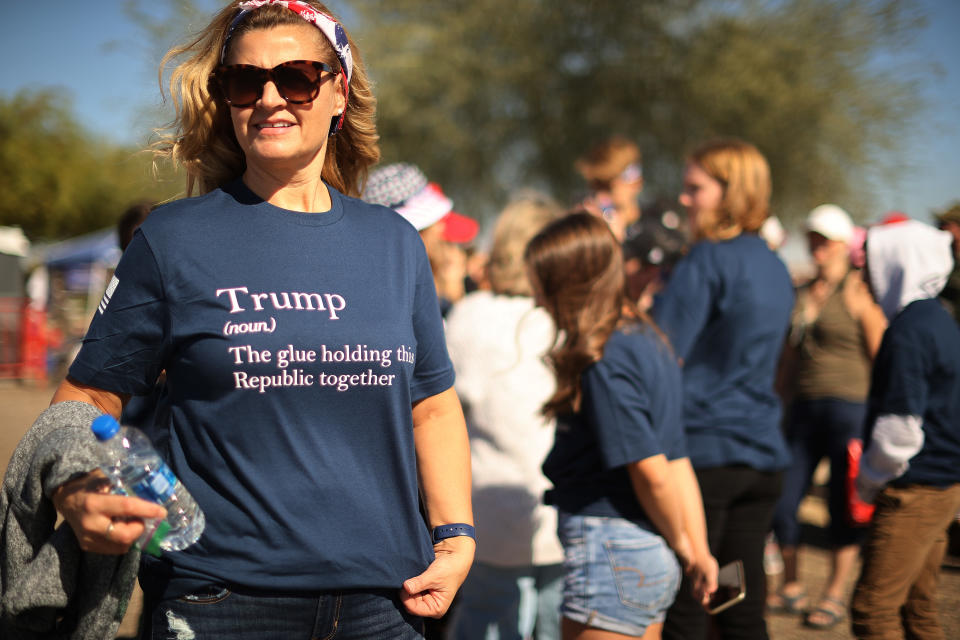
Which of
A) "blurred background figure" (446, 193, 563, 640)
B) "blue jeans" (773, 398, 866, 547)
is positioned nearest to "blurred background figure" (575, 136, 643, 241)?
"blue jeans" (773, 398, 866, 547)

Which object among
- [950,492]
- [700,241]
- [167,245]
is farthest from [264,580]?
[950,492]

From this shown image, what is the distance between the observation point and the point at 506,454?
11.1ft

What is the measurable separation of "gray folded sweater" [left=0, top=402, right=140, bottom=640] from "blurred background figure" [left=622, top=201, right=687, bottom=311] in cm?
429

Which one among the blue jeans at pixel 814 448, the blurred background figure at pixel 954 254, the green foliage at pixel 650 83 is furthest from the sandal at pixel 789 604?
the green foliage at pixel 650 83

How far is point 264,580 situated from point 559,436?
4.70 ft

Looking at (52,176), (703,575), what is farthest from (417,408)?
(52,176)

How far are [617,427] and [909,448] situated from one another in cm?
136

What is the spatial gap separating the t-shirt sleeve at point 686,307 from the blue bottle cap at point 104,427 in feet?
7.73

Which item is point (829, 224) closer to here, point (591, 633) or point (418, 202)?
point (418, 202)

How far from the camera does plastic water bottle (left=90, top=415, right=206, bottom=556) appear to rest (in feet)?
4.62

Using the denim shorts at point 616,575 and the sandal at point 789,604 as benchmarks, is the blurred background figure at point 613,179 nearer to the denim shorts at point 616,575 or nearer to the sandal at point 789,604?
the sandal at point 789,604

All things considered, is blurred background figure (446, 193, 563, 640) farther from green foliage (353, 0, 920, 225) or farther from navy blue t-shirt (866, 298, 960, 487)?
green foliage (353, 0, 920, 225)

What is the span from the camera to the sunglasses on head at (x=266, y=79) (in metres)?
1.70

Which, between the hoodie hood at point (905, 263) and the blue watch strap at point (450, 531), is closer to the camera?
the blue watch strap at point (450, 531)
